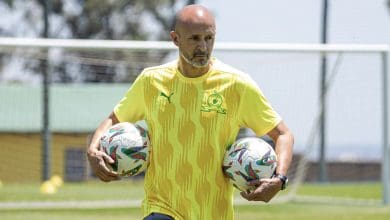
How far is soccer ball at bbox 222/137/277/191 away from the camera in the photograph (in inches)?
233

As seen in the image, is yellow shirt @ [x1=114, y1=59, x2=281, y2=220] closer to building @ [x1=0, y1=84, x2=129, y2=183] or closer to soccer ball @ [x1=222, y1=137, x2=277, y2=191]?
soccer ball @ [x1=222, y1=137, x2=277, y2=191]

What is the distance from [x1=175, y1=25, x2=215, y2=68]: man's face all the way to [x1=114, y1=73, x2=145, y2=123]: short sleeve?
0.47 m

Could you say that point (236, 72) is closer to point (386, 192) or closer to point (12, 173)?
point (386, 192)

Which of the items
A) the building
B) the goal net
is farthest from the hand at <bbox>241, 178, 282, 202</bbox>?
the building

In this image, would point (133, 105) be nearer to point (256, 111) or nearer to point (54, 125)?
point (256, 111)

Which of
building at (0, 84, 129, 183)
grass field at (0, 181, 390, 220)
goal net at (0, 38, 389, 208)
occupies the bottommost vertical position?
building at (0, 84, 129, 183)

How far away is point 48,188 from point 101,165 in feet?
53.3

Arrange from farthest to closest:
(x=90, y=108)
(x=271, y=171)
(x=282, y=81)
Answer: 1. (x=90, y=108)
2. (x=282, y=81)
3. (x=271, y=171)

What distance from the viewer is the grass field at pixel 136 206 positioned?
15.3 meters

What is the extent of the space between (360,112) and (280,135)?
15059mm

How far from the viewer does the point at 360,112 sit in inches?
823

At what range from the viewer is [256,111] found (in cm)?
608

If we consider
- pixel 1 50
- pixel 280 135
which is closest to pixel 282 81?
pixel 1 50

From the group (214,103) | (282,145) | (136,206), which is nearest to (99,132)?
(214,103)
